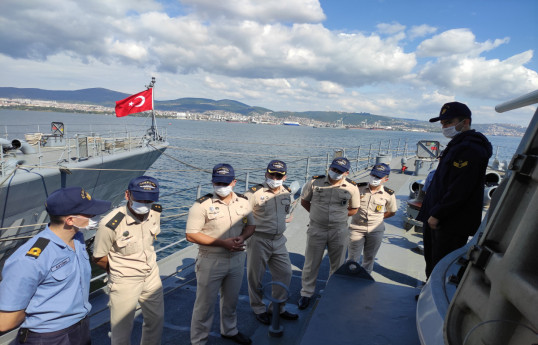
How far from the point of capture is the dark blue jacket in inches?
85.1

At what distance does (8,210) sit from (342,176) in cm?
838

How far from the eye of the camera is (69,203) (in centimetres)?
189

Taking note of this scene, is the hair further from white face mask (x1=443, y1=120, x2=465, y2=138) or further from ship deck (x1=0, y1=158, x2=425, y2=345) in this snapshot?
white face mask (x1=443, y1=120, x2=465, y2=138)

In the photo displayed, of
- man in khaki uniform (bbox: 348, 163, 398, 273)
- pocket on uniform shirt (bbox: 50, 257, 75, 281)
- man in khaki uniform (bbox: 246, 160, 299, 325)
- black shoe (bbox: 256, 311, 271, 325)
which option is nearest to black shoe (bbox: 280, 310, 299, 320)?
man in khaki uniform (bbox: 246, 160, 299, 325)

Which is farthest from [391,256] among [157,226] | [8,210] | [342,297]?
[8,210]

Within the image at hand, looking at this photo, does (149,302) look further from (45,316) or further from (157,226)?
(45,316)

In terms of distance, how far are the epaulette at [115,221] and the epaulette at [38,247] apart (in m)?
0.57

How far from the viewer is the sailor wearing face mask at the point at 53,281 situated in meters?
1.66

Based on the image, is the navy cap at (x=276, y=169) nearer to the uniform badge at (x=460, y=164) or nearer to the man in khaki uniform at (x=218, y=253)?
the man in khaki uniform at (x=218, y=253)

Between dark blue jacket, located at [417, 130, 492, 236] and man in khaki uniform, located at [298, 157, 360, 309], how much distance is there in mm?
1265

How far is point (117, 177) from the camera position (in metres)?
12.3

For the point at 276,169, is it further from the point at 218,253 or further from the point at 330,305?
the point at 330,305

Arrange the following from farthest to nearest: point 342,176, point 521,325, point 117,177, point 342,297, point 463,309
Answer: point 117,177 < point 342,176 < point 342,297 < point 463,309 < point 521,325

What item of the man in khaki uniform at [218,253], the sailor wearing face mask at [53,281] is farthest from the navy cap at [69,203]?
the man in khaki uniform at [218,253]
